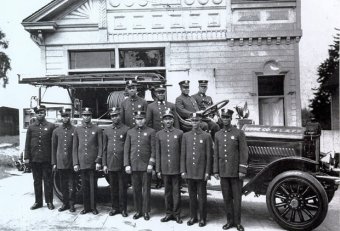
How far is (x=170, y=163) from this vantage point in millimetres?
5582

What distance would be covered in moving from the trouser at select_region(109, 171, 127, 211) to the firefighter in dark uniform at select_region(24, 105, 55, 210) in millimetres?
1207

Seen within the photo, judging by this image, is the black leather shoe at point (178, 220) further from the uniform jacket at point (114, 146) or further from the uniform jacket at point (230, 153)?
the uniform jacket at point (114, 146)

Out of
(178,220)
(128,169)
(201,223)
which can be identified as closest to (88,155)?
(128,169)

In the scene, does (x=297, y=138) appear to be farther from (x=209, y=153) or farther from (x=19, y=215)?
(x=19, y=215)

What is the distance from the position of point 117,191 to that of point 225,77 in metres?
6.27

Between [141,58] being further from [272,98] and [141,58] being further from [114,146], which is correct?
[114,146]

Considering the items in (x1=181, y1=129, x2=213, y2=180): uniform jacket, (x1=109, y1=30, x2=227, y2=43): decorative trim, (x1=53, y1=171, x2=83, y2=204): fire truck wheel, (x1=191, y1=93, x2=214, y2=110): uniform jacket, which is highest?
(x1=109, y1=30, x2=227, y2=43): decorative trim

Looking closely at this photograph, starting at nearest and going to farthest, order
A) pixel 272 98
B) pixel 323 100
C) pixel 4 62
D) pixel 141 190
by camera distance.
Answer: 1. pixel 141 190
2. pixel 4 62
3. pixel 272 98
4. pixel 323 100

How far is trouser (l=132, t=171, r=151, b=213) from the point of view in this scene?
570 cm

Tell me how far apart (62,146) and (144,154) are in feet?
4.99

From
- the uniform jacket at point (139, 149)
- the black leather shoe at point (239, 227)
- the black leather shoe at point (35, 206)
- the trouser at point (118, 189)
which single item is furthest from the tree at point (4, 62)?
the black leather shoe at point (239, 227)

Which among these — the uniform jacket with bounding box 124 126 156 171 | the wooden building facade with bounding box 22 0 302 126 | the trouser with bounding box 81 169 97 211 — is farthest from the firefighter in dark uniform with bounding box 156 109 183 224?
the wooden building facade with bounding box 22 0 302 126

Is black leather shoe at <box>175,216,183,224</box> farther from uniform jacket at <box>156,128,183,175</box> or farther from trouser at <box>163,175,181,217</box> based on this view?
uniform jacket at <box>156,128,183,175</box>

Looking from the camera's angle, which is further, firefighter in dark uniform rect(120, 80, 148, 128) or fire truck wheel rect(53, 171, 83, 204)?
fire truck wheel rect(53, 171, 83, 204)
